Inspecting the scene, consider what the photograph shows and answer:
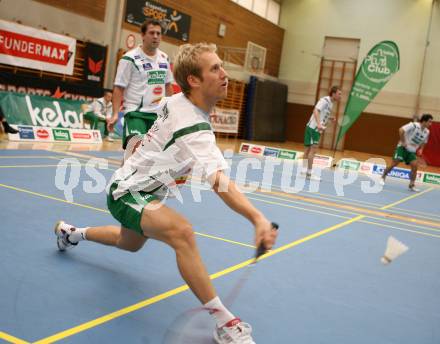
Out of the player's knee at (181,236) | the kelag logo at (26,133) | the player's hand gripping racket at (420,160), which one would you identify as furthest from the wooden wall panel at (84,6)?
the player's knee at (181,236)

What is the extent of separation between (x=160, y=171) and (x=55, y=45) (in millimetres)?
13145

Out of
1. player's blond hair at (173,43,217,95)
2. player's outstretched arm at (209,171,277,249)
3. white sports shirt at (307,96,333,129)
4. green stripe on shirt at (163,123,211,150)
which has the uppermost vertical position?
white sports shirt at (307,96,333,129)

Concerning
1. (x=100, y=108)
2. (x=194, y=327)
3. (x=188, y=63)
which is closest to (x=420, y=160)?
(x=100, y=108)

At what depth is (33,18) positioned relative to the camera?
47.3 feet

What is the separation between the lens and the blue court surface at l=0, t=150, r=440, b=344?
9.48 ft

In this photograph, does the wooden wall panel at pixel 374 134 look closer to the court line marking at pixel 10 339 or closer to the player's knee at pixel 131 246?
the player's knee at pixel 131 246

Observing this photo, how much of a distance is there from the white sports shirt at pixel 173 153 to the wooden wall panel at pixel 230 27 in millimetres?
15782

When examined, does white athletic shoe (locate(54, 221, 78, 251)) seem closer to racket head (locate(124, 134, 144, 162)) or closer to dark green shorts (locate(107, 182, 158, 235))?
dark green shorts (locate(107, 182, 158, 235))

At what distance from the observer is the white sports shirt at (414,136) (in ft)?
39.2

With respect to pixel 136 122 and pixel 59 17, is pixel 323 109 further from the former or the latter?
pixel 59 17

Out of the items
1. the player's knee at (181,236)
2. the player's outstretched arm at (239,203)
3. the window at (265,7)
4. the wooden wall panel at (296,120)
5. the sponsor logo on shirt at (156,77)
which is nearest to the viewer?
the player's outstretched arm at (239,203)

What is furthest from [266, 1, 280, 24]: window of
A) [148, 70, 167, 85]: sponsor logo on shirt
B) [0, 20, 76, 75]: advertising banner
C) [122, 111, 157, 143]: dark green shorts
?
[122, 111, 157, 143]: dark green shorts

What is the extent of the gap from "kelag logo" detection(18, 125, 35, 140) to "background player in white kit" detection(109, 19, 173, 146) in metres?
6.65

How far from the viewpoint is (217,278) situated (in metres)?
3.86
